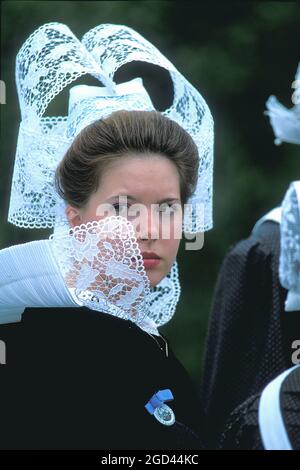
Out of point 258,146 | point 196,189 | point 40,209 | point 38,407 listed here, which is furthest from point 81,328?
point 258,146

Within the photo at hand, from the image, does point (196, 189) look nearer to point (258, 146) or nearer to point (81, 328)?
point (81, 328)

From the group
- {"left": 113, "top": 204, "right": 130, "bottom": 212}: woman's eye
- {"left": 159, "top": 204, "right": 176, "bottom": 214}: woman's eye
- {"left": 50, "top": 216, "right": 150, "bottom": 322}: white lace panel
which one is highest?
{"left": 113, "top": 204, "right": 130, "bottom": 212}: woman's eye

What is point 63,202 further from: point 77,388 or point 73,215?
point 77,388

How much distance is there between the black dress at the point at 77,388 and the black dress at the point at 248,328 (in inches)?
26.5

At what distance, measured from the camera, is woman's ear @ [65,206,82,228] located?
178 cm

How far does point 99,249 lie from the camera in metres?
1.62

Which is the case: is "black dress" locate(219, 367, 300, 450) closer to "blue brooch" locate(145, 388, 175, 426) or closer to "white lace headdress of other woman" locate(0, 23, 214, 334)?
"blue brooch" locate(145, 388, 175, 426)

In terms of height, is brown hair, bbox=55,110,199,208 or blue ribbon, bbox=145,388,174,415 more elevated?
brown hair, bbox=55,110,199,208

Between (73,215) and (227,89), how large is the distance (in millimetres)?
2194

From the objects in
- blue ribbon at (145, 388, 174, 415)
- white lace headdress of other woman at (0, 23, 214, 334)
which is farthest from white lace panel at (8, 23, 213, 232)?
blue ribbon at (145, 388, 174, 415)

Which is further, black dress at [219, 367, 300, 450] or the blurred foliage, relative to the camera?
the blurred foliage

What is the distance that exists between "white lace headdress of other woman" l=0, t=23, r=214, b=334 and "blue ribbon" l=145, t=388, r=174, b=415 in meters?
0.14

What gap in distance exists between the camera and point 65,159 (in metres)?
1.79

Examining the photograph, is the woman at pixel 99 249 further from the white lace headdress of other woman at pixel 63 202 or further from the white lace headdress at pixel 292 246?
the white lace headdress at pixel 292 246
